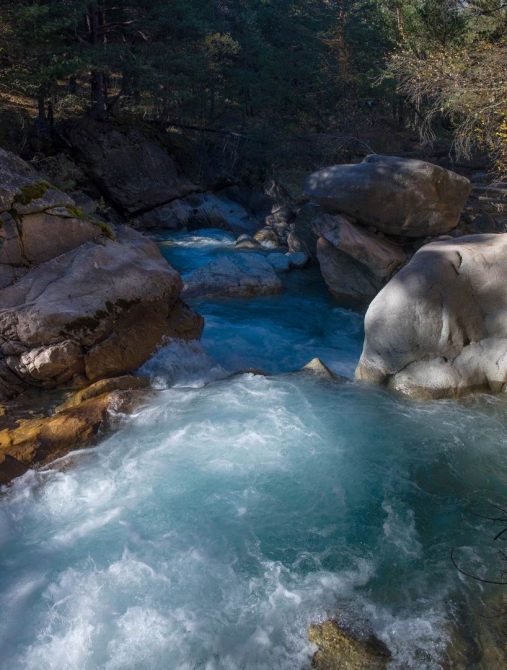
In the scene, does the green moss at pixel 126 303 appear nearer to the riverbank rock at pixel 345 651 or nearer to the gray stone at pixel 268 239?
the riverbank rock at pixel 345 651

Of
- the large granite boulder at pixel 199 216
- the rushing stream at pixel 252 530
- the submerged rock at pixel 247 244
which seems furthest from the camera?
the large granite boulder at pixel 199 216

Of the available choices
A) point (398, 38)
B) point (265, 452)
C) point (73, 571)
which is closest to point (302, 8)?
point (398, 38)

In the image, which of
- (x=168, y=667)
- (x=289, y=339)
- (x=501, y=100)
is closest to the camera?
(x=168, y=667)

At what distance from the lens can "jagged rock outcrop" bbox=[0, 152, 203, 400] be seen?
606 cm

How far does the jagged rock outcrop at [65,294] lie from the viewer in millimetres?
6059

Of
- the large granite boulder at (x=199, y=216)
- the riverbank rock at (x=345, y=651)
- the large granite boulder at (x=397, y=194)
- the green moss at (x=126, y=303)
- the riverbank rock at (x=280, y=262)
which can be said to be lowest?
the large granite boulder at (x=199, y=216)

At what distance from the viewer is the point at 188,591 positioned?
12.0 ft

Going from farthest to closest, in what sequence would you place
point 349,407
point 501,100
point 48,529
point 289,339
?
point 289,339, point 501,100, point 349,407, point 48,529

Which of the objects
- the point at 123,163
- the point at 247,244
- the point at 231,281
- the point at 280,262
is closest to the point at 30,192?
the point at 231,281

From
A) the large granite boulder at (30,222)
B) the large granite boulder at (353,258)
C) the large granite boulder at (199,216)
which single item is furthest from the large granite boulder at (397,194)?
the large granite boulder at (199,216)

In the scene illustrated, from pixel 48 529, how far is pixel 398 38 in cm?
1922

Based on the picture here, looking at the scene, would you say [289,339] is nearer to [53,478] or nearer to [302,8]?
[53,478]

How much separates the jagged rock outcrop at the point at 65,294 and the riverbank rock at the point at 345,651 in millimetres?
4340

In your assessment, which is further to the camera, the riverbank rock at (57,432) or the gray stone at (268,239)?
the gray stone at (268,239)
